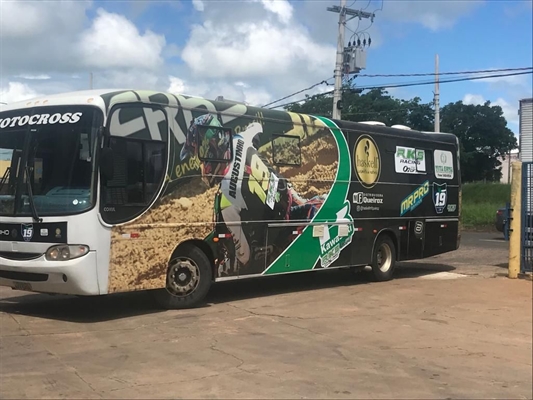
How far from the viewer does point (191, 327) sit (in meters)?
8.26

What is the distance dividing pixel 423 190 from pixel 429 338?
6.38 metres

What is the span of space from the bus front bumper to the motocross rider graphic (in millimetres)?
2169

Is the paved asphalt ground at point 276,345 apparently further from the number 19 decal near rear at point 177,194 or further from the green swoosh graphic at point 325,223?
the number 19 decal near rear at point 177,194

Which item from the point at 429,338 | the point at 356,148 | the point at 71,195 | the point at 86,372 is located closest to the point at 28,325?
the point at 71,195

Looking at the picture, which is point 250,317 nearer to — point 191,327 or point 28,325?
point 191,327

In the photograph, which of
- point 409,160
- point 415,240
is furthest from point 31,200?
point 415,240

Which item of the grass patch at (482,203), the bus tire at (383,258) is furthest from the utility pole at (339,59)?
the bus tire at (383,258)

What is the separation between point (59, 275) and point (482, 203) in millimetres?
31306

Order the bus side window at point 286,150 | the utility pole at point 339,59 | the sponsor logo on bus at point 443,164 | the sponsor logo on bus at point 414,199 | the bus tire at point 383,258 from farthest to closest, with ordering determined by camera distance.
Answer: the utility pole at point 339,59, the sponsor logo on bus at point 443,164, the sponsor logo on bus at point 414,199, the bus tire at point 383,258, the bus side window at point 286,150

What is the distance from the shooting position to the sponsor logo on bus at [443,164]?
14.2 meters

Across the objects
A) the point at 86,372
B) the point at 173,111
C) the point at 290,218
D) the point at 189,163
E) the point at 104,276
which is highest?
the point at 173,111

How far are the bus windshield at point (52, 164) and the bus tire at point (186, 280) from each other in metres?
1.74

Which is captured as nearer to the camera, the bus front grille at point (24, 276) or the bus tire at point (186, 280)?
the bus front grille at point (24, 276)

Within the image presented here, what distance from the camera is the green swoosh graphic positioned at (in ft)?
36.0
